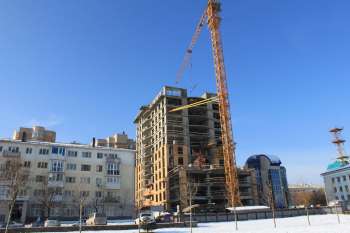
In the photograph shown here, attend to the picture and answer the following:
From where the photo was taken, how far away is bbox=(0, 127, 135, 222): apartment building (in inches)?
3076

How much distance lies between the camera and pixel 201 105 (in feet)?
428

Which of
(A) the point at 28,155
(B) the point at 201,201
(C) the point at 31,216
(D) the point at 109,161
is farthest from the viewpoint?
(B) the point at 201,201

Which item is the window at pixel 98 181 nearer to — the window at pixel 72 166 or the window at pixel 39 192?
the window at pixel 72 166

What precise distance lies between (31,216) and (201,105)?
76.1 m

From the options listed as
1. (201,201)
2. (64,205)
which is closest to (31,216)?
(64,205)

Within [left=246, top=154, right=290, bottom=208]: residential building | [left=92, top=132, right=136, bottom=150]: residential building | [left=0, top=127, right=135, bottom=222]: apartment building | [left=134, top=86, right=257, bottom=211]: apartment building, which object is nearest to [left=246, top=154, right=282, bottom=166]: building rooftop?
[left=246, top=154, right=290, bottom=208]: residential building

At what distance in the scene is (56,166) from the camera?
83812 mm

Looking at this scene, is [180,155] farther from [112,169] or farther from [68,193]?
[68,193]

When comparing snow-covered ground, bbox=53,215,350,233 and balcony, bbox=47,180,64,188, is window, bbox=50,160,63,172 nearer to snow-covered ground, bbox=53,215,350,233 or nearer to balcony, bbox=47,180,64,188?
balcony, bbox=47,180,64,188

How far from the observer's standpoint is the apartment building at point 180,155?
106 metres

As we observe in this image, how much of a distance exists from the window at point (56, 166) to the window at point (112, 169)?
12636mm

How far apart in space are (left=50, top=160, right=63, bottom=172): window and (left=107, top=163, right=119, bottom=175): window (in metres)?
12.6

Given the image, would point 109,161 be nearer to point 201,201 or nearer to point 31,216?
point 31,216

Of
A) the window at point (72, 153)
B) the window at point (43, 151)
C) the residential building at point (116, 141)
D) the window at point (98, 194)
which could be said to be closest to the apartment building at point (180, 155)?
the residential building at point (116, 141)
